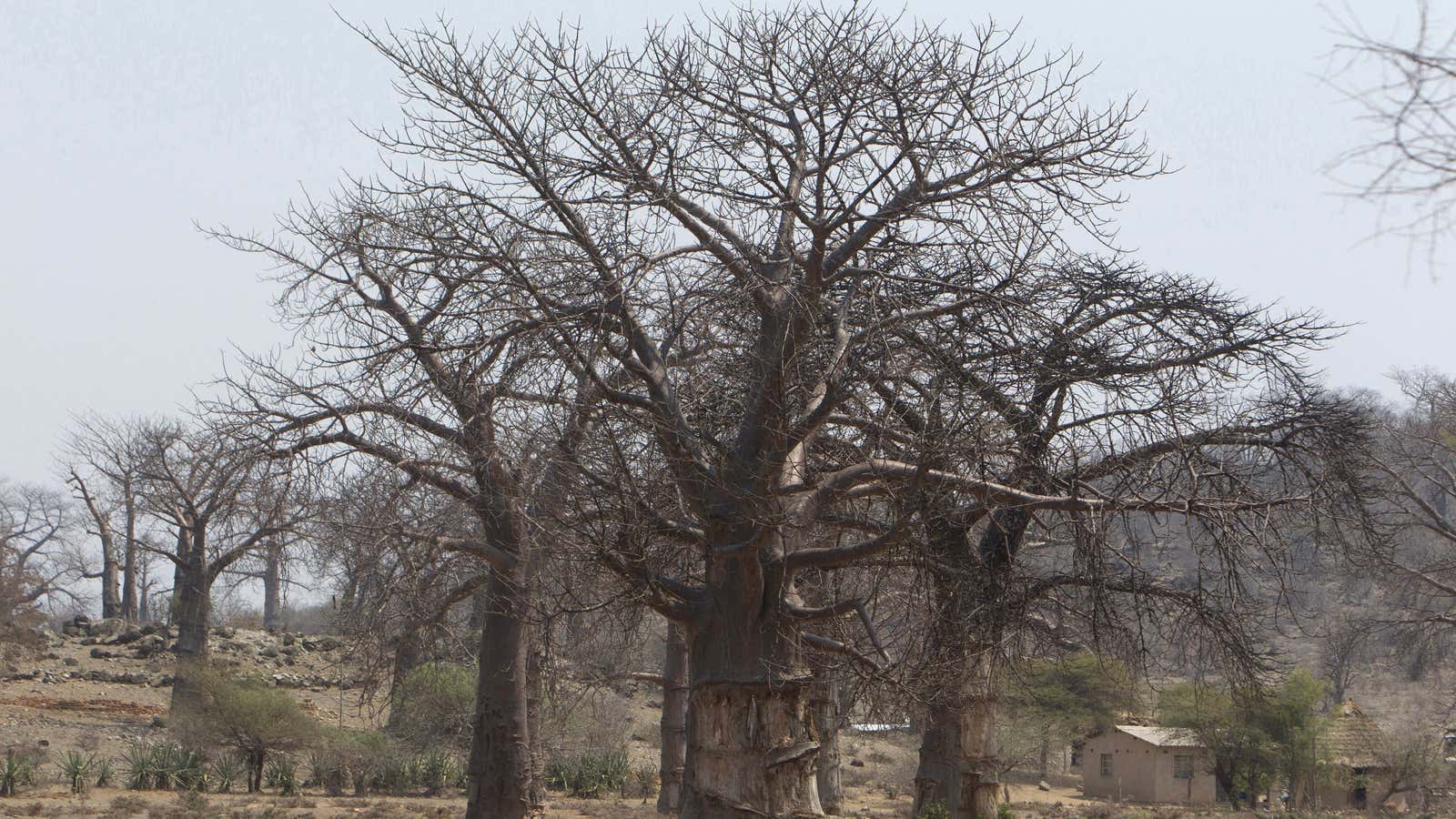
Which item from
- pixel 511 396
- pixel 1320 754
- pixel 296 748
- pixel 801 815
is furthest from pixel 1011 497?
pixel 1320 754

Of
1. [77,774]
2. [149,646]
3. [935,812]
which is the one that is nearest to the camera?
[935,812]

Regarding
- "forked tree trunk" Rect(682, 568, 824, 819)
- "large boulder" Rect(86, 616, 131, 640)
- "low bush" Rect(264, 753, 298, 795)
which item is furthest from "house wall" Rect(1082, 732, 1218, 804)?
"large boulder" Rect(86, 616, 131, 640)

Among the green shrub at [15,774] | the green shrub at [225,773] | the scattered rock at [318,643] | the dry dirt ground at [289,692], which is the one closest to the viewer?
the dry dirt ground at [289,692]

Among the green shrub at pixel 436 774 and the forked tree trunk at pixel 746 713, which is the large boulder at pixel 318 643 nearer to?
the green shrub at pixel 436 774

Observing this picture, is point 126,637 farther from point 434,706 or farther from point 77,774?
point 77,774

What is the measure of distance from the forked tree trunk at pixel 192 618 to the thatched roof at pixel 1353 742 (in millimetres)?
28937

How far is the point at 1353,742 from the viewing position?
3434 centimetres

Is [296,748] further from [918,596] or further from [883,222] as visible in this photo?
[883,222]

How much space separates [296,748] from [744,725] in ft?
65.9

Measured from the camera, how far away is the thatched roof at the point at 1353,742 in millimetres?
33625

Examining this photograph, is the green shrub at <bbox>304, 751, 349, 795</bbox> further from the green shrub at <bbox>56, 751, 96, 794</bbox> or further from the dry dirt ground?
the green shrub at <bbox>56, 751, 96, 794</bbox>

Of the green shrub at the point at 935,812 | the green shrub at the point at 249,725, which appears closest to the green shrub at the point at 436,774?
the green shrub at the point at 249,725

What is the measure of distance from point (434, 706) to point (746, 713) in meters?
20.9

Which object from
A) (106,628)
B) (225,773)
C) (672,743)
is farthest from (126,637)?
(672,743)
